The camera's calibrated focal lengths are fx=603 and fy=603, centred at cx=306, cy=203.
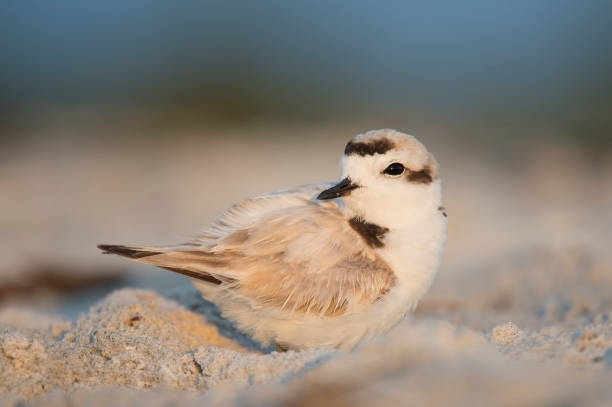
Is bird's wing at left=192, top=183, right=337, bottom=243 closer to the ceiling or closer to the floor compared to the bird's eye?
closer to the floor

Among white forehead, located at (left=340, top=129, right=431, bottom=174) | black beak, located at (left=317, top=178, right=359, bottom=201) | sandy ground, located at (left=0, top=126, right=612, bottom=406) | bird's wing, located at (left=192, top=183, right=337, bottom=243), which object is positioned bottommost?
sandy ground, located at (left=0, top=126, right=612, bottom=406)

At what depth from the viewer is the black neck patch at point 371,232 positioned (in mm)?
3031

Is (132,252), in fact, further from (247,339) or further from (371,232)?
(371,232)

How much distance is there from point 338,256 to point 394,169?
538 mm

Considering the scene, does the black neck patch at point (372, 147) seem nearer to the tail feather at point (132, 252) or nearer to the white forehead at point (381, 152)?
the white forehead at point (381, 152)

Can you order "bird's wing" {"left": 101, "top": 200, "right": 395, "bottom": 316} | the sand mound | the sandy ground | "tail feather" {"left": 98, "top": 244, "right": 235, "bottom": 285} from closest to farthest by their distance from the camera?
the sand mound, the sandy ground, "bird's wing" {"left": 101, "top": 200, "right": 395, "bottom": 316}, "tail feather" {"left": 98, "top": 244, "right": 235, "bottom": 285}

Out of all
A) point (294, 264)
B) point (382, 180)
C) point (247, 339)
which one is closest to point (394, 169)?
point (382, 180)

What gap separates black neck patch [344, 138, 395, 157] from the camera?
3.05m

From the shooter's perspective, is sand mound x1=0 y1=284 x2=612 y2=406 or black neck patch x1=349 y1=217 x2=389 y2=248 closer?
sand mound x1=0 y1=284 x2=612 y2=406

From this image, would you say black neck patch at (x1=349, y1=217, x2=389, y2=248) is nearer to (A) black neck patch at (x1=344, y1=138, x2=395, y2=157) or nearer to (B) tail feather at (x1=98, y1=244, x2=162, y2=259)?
(A) black neck patch at (x1=344, y1=138, x2=395, y2=157)

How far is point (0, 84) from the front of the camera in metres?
15.9

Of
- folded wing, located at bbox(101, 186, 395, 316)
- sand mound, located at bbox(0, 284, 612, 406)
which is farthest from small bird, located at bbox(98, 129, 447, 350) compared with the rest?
sand mound, located at bbox(0, 284, 612, 406)

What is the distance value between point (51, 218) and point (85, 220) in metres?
0.53

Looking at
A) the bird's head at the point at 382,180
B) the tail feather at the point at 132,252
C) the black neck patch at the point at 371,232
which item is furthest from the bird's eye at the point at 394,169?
the tail feather at the point at 132,252
